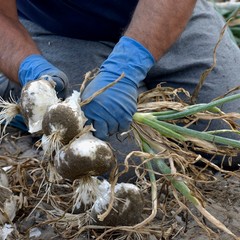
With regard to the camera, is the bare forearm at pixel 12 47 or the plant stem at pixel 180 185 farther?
the bare forearm at pixel 12 47

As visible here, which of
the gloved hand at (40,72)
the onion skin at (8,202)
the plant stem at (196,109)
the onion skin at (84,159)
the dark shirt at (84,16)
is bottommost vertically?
the onion skin at (8,202)

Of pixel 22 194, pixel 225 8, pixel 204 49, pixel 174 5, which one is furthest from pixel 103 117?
pixel 225 8

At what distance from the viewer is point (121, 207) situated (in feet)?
4.94

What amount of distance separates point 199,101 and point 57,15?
56cm

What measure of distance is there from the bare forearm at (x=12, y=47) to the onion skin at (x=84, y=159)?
1.66 ft

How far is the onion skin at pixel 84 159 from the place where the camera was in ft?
4.62

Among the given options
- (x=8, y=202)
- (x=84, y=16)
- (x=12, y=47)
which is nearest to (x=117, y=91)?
(x=8, y=202)

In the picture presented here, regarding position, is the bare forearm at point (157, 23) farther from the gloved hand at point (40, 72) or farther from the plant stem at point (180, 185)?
the plant stem at point (180, 185)

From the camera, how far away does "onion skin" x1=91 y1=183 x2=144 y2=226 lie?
1.50 metres

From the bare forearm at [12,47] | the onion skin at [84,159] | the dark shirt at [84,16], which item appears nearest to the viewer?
the onion skin at [84,159]

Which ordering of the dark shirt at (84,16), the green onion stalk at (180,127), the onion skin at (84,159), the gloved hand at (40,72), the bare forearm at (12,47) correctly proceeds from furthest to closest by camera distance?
the dark shirt at (84,16) → the bare forearm at (12,47) → the gloved hand at (40,72) → the green onion stalk at (180,127) → the onion skin at (84,159)

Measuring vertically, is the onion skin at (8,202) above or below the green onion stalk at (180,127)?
below

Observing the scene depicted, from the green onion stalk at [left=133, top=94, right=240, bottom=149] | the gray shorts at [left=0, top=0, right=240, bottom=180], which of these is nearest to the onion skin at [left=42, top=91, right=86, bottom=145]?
the green onion stalk at [left=133, top=94, right=240, bottom=149]

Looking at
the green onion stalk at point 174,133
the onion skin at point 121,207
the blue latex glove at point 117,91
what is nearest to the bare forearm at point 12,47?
the blue latex glove at point 117,91
